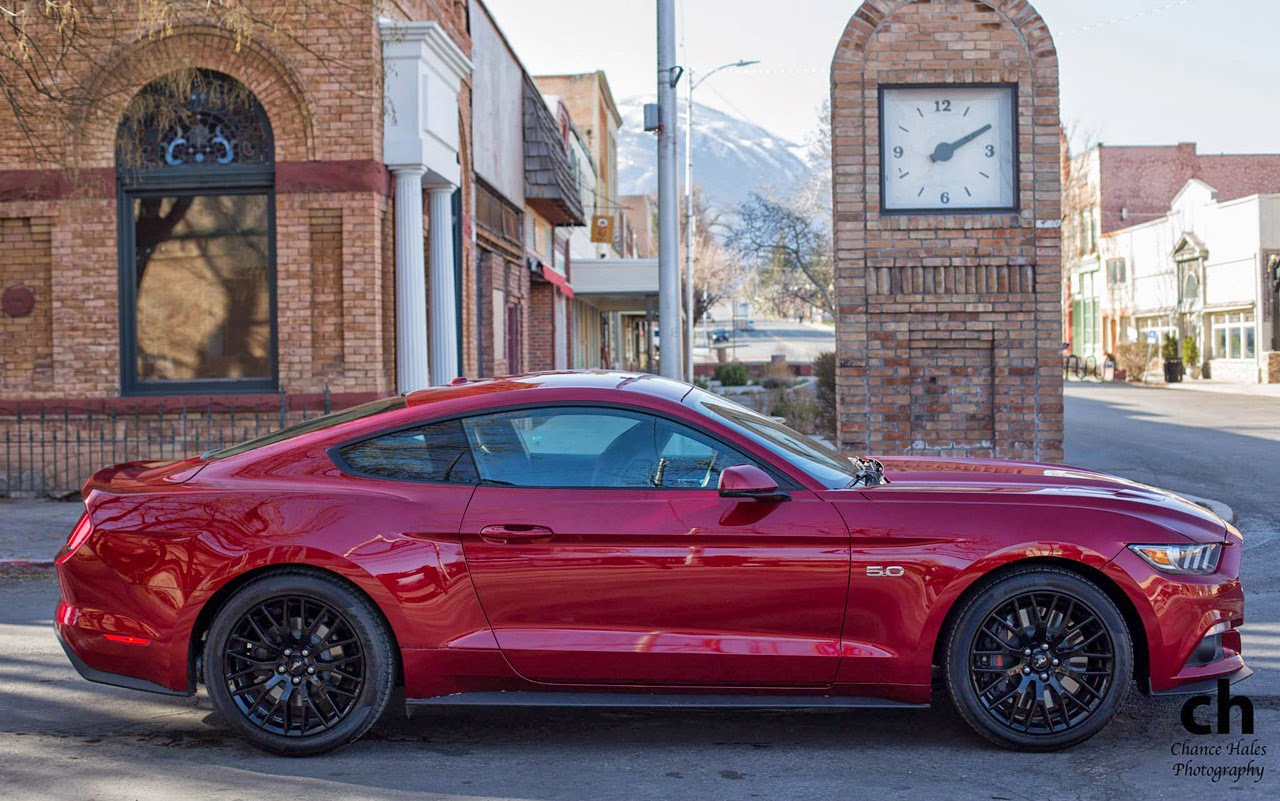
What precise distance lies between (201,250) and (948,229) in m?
8.11

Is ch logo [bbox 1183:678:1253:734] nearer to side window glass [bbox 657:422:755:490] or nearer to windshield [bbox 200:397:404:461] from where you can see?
side window glass [bbox 657:422:755:490]

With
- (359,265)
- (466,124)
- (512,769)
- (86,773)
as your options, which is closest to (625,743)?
(512,769)

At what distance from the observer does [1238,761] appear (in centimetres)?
487

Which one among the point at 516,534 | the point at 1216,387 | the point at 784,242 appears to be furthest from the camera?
the point at 1216,387

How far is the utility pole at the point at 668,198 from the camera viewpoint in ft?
43.9

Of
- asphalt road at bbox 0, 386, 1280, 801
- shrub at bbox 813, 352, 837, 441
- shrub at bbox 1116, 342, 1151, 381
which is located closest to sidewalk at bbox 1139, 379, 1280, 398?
shrub at bbox 1116, 342, 1151, 381

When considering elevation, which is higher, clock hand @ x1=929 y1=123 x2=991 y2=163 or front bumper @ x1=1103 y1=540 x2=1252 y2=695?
clock hand @ x1=929 y1=123 x2=991 y2=163

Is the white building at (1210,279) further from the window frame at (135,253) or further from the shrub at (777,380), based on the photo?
the window frame at (135,253)

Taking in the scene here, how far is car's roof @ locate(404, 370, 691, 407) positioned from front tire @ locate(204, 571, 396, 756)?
93cm

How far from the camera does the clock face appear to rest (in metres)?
11.2

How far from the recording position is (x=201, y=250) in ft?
46.7

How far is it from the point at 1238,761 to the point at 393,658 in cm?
326

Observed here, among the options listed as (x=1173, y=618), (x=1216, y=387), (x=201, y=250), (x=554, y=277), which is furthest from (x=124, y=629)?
(x=1216, y=387)

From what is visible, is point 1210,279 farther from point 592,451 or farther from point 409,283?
point 592,451
